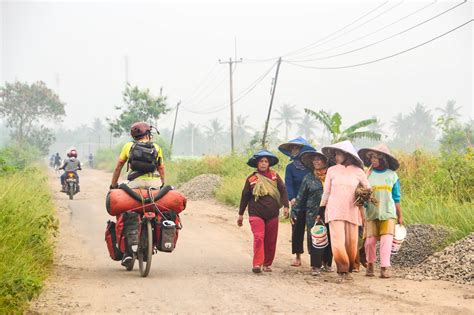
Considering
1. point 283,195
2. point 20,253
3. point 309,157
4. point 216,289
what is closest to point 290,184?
point 283,195

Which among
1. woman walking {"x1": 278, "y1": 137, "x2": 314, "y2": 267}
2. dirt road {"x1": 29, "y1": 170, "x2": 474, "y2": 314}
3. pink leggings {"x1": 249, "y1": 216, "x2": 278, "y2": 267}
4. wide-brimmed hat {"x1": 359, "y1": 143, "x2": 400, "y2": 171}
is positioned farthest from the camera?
woman walking {"x1": 278, "y1": 137, "x2": 314, "y2": 267}

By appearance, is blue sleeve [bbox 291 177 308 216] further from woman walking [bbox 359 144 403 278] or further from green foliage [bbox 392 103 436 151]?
green foliage [bbox 392 103 436 151]

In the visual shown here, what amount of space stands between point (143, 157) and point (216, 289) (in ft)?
6.51

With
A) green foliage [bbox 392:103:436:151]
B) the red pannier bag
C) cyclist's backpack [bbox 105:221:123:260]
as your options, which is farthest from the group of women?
green foliage [bbox 392:103:436:151]

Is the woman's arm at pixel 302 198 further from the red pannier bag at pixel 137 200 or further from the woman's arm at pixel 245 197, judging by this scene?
the red pannier bag at pixel 137 200

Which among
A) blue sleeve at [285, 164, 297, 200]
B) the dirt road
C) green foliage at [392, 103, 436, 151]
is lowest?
the dirt road

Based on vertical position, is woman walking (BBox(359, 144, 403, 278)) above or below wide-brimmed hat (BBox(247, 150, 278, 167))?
below

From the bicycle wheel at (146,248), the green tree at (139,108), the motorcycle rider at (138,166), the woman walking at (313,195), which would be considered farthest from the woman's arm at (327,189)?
the green tree at (139,108)

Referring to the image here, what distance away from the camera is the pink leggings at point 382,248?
9.11 m

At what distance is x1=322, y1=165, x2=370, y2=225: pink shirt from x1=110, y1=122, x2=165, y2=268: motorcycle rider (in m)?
2.26

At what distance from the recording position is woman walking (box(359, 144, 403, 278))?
30.0 ft

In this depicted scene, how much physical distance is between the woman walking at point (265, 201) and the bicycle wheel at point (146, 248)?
1.55 meters

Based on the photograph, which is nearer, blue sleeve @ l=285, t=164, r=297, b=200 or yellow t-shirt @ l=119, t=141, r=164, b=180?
yellow t-shirt @ l=119, t=141, r=164, b=180

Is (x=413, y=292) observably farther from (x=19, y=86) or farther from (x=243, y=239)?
(x=19, y=86)
